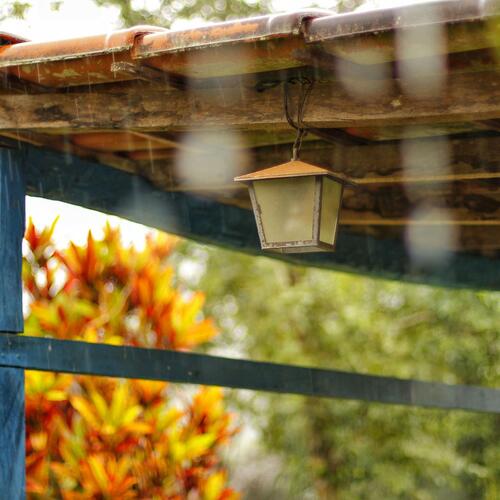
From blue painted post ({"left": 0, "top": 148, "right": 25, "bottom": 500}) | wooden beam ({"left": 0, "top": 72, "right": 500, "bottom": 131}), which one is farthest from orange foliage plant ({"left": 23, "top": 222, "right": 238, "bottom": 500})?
wooden beam ({"left": 0, "top": 72, "right": 500, "bottom": 131})

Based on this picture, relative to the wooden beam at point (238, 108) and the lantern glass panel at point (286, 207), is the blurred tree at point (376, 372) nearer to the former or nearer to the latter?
the wooden beam at point (238, 108)

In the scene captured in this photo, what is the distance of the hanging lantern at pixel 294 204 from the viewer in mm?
2859

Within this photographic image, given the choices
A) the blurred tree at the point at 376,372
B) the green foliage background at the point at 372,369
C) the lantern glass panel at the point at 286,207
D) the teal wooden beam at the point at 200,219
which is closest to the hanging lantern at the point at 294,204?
the lantern glass panel at the point at 286,207

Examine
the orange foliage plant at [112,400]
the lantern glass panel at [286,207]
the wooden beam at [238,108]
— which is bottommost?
the orange foliage plant at [112,400]

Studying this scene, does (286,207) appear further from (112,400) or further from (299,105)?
(112,400)

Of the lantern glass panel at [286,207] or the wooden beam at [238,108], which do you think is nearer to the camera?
the wooden beam at [238,108]

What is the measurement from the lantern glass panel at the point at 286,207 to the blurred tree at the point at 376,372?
6.68m

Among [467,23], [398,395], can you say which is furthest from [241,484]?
[467,23]

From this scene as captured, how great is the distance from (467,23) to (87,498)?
3.68 metres

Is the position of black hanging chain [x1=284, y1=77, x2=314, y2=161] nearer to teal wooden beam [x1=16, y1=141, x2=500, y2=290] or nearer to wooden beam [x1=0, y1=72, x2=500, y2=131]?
wooden beam [x1=0, y1=72, x2=500, y2=131]

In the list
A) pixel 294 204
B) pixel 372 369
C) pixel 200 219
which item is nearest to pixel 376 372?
pixel 372 369

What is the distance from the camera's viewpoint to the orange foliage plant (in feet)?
17.4

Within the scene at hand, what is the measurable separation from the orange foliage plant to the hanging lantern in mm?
2551

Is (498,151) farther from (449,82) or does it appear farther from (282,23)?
(282,23)
